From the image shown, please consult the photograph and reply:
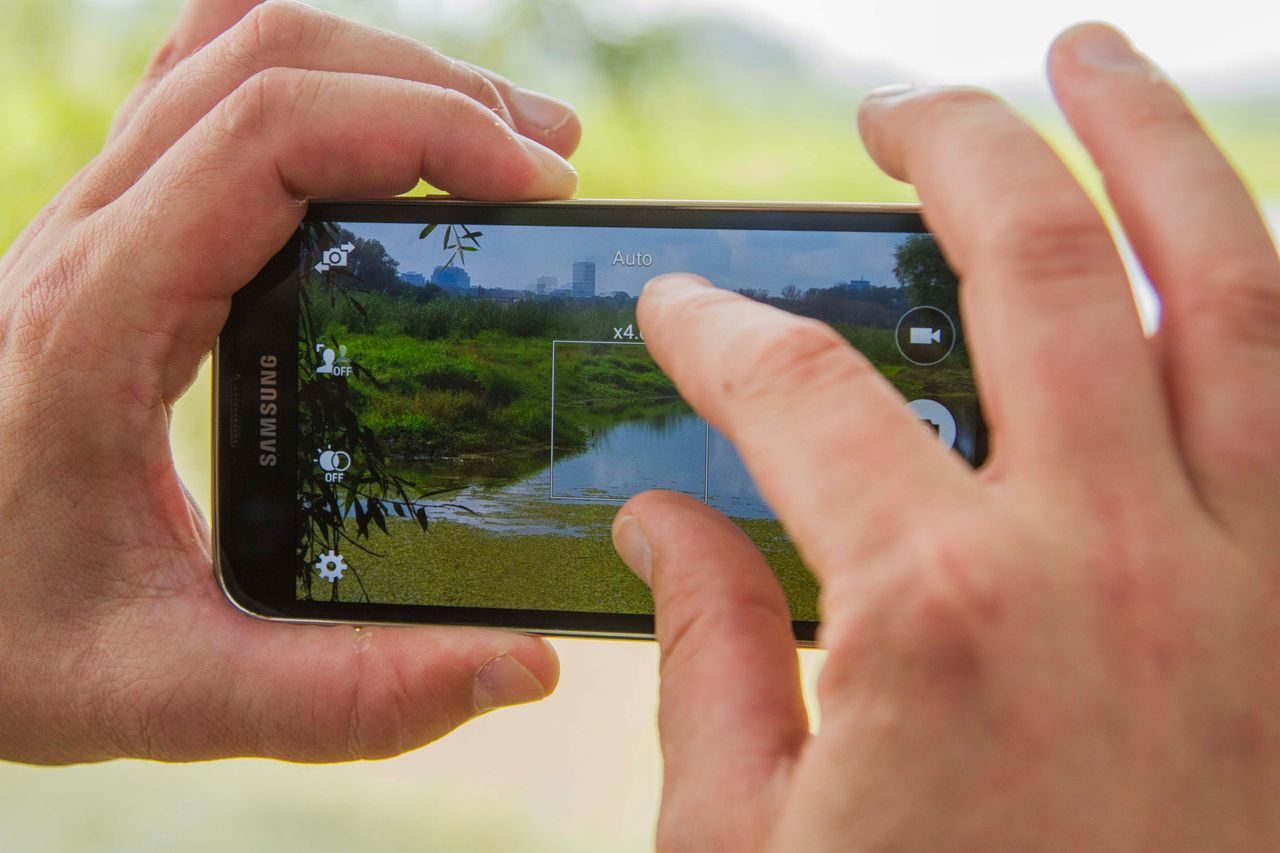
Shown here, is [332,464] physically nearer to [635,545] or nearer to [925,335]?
[635,545]

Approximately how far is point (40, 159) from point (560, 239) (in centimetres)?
101

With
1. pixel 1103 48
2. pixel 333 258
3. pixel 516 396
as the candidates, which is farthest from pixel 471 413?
pixel 1103 48

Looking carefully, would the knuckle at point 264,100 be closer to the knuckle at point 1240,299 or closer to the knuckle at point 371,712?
the knuckle at point 371,712

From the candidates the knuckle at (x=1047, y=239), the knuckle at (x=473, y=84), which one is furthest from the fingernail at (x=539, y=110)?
the knuckle at (x=1047, y=239)

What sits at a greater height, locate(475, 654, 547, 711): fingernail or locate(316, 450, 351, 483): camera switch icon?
locate(316, 450, 351, 483): camera switch icon

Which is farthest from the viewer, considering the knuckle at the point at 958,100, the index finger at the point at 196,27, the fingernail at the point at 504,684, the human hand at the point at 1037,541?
the index finger at the point at 196,27

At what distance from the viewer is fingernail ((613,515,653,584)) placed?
1.75 ft

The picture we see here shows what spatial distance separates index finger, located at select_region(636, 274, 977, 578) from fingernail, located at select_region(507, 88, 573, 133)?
1.42 ft

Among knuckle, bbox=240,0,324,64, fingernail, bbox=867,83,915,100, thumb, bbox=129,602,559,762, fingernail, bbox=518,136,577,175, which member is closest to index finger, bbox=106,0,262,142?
knuckle, bbox=240,0,324,64

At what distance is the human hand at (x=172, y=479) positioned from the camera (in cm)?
64

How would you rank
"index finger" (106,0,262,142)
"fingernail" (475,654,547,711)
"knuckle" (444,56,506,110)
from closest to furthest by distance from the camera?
"fingernail" (475,654,547,711) → "knuckle" (444,56,506,110) → "index finger" (106,0,262,142)

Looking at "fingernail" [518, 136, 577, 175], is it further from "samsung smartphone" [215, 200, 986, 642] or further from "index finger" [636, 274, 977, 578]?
"index finger" [636, 274, 977, 578]

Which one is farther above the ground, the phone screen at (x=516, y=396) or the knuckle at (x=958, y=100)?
the knuckle at (x=958, y=100)

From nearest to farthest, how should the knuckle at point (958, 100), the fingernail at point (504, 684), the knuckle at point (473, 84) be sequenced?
1. the knuckle at point (958, 100)
2. the fingernail at point (504, 684)
3. the knuckle at point (473, 84)
